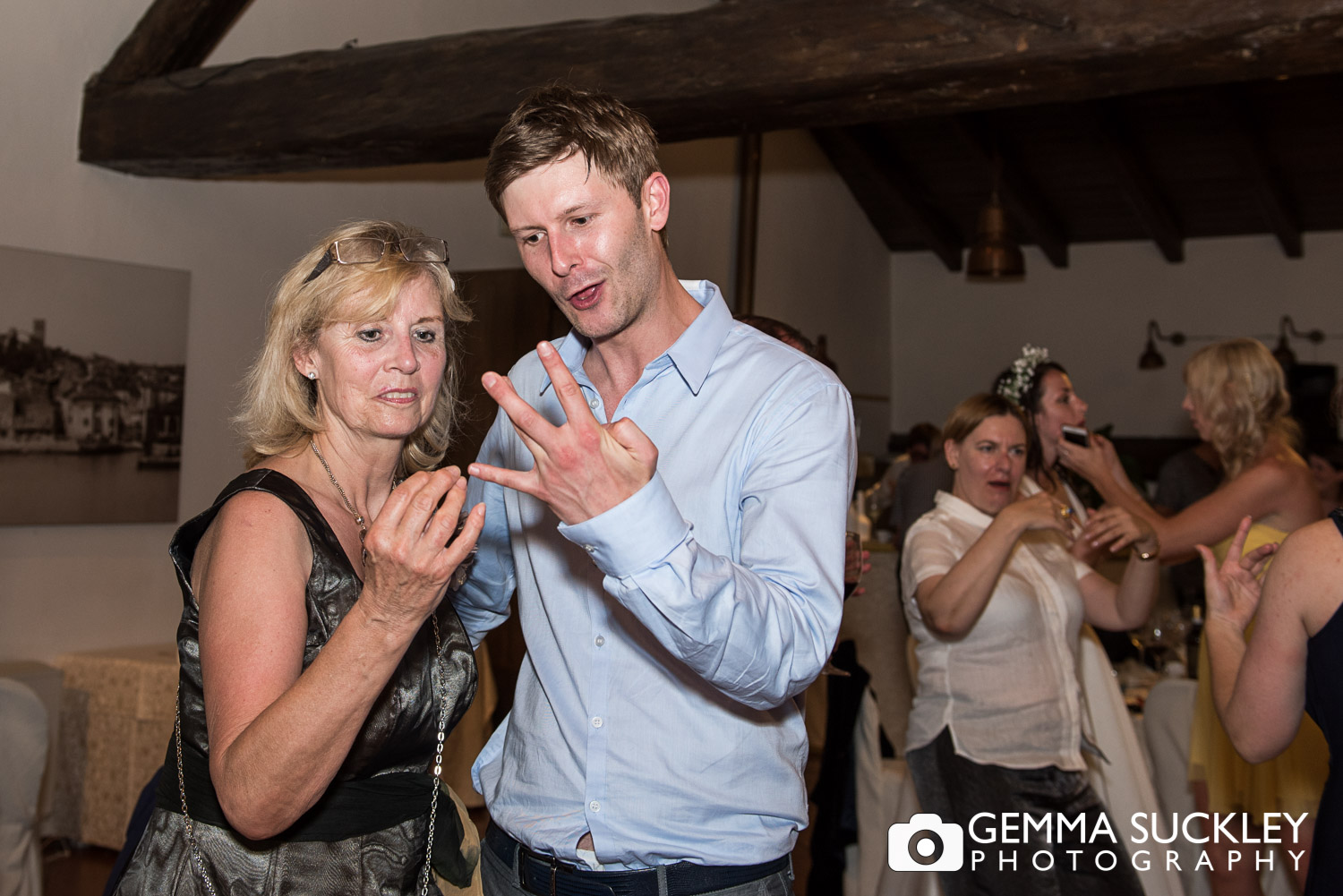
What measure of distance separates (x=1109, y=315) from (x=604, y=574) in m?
10.4

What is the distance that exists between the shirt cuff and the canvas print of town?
3831 mm

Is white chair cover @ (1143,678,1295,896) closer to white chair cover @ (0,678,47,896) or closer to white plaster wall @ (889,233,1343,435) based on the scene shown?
white chair cover @ (0,678,47,896)

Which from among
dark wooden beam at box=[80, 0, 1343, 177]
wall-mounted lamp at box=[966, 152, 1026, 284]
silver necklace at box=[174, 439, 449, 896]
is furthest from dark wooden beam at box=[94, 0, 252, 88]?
wall-mounted lamp at box=[966, 152, 1026, 284]

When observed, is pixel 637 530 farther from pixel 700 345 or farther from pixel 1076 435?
pixel 1076 435

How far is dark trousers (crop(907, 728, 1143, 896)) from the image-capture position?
2.38 metres

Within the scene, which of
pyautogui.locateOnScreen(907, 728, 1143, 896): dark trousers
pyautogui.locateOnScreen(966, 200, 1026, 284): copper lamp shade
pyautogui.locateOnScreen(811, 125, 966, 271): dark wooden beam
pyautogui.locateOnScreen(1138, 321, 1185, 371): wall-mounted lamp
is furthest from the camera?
pyautogui.locateOnScreen(1138, 321, 1185, 371): wall-mounted lamp

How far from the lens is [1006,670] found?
2521 millimetres

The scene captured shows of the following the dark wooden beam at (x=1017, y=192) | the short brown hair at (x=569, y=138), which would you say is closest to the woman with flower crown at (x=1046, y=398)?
the short brown hair at (x=569, y=138)

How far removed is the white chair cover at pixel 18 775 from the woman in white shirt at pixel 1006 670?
7.21 ft

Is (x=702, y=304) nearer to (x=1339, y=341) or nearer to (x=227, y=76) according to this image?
(x=227, y=76)

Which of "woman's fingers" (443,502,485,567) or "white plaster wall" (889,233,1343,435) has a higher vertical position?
"white plaster wall" (889,233,1343,435)

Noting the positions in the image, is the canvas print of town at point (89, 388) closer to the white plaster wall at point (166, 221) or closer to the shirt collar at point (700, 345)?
the white plaster wall at point (166, 221)

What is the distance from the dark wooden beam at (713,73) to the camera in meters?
2.96

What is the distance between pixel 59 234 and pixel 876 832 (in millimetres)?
3654
